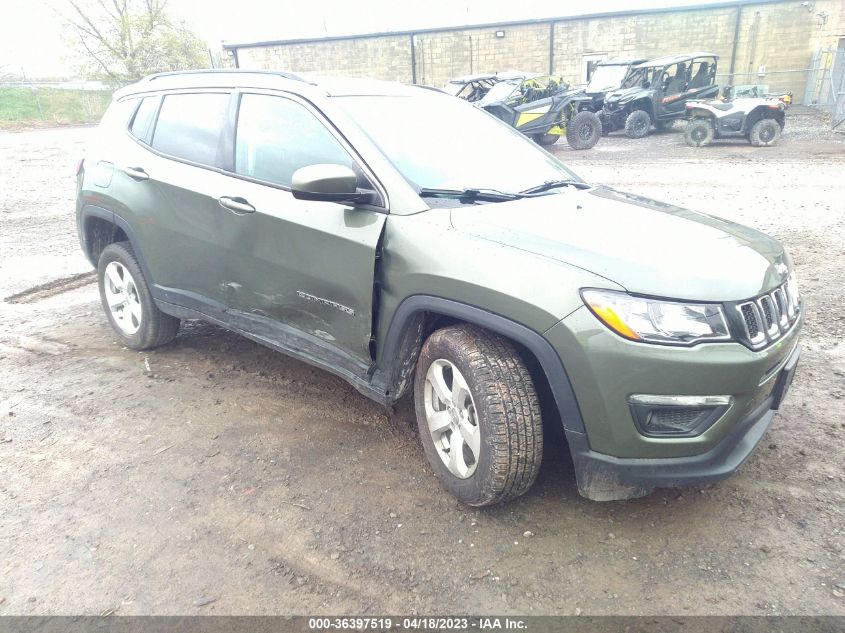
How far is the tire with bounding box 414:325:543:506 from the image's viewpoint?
2482mm

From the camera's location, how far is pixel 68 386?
4.09 m

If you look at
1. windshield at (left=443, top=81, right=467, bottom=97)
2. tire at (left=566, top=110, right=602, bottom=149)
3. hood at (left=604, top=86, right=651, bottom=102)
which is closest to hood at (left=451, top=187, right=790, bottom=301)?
tire at (left=566, top=110, right=602, bottom=149)

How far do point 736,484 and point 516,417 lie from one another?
120 cm

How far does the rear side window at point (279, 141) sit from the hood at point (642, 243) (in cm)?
85

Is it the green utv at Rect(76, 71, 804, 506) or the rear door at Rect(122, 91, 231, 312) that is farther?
the rear door at Rect(122, 91, 231, 312)

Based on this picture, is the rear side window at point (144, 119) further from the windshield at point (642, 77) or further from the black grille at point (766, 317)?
the windshield at point (642, 77)

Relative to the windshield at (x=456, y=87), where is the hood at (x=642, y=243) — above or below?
above

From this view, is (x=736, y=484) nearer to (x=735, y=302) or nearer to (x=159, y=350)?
(x=735, y=302)

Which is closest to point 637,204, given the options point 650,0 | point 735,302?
point 735,302

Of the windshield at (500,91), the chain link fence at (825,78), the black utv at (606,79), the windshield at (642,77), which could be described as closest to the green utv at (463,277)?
the windshield at (500,91)

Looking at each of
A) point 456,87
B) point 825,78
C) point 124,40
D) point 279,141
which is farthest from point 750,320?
point 124,40

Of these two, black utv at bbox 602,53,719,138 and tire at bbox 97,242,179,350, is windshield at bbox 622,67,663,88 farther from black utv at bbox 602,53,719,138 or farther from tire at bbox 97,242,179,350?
tire at bbox 97,242,179,350

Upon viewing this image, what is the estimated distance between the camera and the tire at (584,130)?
16.9 metres

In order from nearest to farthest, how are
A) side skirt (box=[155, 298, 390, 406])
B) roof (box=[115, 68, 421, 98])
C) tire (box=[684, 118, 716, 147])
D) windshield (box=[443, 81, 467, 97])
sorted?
side skirt (box=[155, 298, 390, 406]) → roof (box=[115, 68, 421, 98]) → tire (box=[684, 118, 716, 147]) → windshield (box=[443, 81, 467, 97])
